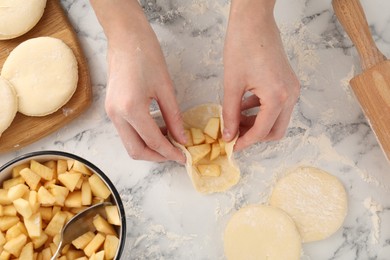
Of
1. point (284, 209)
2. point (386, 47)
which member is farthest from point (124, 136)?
point (386, 47)

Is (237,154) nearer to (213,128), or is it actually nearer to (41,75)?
(213,128)

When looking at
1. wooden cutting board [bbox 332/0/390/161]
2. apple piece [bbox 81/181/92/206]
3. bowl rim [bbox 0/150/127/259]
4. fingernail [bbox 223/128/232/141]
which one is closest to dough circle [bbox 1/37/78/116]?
bowl rim [bbox 0/150/127/259]

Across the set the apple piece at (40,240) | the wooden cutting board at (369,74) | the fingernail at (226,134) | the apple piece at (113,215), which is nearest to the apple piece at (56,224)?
the apple piece at (40,240)

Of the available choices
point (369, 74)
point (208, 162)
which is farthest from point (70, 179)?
point (369, 74)

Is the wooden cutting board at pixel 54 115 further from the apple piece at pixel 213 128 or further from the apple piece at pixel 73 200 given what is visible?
the apple piece at pixel 213 128

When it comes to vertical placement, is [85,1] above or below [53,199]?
above

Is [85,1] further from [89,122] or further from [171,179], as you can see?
[171,179]
